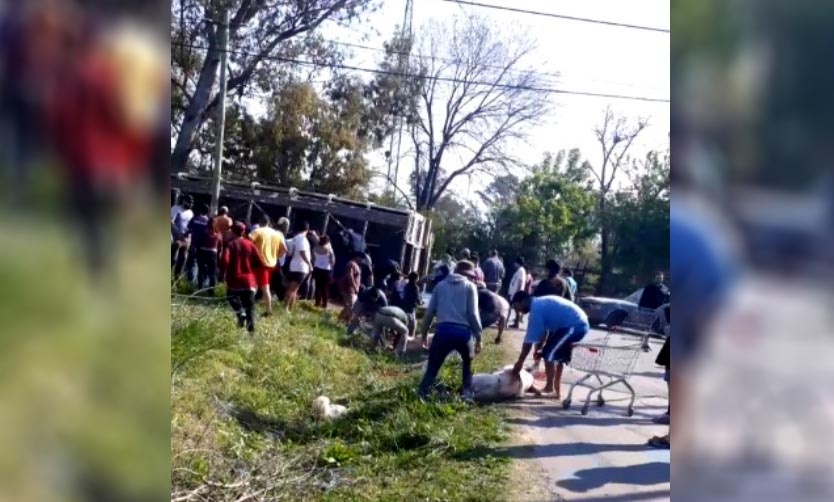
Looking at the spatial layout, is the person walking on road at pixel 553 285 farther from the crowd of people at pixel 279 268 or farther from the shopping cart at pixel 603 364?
the crowd of people at pixel 279 268

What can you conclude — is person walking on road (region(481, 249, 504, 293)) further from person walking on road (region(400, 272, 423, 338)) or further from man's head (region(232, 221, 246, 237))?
man's head (region(232, 221, 246, 237))

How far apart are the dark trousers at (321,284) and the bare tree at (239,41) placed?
594 mm

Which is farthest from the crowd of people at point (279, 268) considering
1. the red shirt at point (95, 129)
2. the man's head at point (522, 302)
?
the red shirt at point (95, 129)

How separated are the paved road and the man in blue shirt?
4cm

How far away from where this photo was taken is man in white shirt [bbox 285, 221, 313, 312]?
2832mm

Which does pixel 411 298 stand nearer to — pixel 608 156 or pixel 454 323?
pixel 454 323

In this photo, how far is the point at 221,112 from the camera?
8.97ft

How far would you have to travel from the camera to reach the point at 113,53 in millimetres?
2002

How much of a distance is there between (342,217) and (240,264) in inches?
15.4

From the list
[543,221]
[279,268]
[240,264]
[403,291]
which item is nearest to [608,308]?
[543,221]

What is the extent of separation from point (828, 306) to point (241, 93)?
1880mm

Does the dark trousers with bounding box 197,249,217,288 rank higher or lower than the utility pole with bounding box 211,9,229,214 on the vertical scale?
lower

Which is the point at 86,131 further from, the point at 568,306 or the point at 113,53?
the point at 568,306

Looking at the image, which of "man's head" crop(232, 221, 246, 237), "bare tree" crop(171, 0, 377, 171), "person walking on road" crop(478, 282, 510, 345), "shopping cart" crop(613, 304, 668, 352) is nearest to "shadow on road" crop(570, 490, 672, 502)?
"shopping cart" crop(613, 304, 668, 352)
